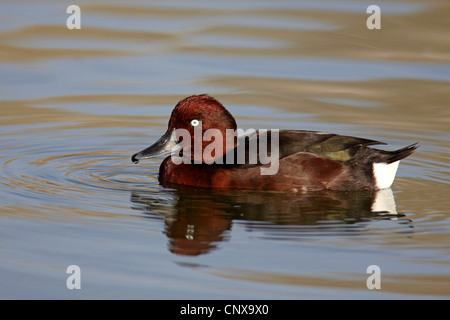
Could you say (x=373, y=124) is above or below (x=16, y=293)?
above

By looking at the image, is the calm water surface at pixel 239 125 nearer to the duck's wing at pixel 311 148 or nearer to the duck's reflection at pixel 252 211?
the duck's reflection at pixel 252 211

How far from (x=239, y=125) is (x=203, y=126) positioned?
7.82 feet

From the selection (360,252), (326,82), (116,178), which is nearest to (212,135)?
(116,178)

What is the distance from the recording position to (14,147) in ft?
32.3

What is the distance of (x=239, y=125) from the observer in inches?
431

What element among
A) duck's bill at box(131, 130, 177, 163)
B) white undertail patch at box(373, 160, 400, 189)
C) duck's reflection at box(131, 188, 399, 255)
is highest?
duck's bill at box(131, 130, 177, 163)

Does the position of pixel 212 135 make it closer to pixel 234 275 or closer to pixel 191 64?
pixel 234 275

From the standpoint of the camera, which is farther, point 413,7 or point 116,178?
point 413,7

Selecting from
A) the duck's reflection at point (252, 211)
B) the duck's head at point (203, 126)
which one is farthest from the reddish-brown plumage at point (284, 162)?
the duck's reflection at point (252, 211)

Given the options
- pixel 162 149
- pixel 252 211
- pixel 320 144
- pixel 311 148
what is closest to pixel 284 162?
pixel 311 148

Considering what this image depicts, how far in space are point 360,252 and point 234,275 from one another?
1.02 metres

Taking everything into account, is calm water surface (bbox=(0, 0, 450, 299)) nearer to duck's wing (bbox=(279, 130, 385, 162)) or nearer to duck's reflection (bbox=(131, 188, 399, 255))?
duck's reflection (bbox=(131, 188, 399, 255))

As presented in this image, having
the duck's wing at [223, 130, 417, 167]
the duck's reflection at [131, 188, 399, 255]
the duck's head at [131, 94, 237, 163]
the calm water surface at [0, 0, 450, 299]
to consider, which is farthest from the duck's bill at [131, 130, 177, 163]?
the duck's wing at [223, 130, 417, 167]

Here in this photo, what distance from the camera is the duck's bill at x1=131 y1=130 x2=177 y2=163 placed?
8.70 m
